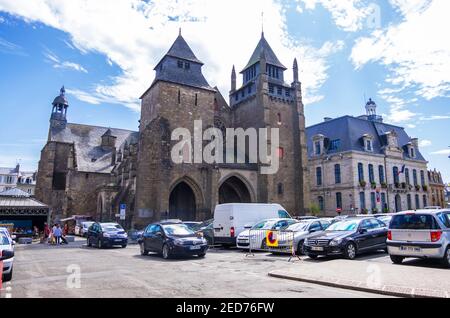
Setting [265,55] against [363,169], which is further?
[363,169]

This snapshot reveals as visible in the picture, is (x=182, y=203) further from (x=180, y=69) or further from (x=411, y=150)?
(x=411, y=150)

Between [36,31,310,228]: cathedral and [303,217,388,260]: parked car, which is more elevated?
[36,31,310,228]: cathedral

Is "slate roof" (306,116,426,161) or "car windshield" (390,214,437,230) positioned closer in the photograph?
"car windshield" (390,214,437,230)

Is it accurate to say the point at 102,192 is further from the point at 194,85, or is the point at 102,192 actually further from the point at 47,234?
the point at 194,85

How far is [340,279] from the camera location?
24.5ft

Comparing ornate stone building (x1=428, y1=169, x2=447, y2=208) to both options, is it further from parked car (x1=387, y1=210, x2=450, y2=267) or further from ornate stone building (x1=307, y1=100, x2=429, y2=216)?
parked car (x1=387, y1=210, x2=450, y2=267)

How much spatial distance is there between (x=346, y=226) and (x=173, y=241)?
21.3ft

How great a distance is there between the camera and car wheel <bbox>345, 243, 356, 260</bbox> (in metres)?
11.0

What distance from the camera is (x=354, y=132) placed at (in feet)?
134

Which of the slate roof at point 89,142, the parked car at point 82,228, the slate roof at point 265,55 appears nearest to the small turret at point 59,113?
the slate roof at point 89,142

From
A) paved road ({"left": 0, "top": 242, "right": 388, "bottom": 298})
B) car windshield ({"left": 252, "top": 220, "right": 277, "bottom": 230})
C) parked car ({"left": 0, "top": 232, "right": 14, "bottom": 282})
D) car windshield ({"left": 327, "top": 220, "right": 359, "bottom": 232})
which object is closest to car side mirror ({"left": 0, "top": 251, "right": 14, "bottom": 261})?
parked car ({"left": 0, "top": 232, "right": 14, "bottom": 282})

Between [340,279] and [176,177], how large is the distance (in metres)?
20.9

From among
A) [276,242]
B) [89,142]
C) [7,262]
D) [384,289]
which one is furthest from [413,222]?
[89,142]

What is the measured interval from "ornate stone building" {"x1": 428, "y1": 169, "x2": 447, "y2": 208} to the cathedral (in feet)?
91.8
